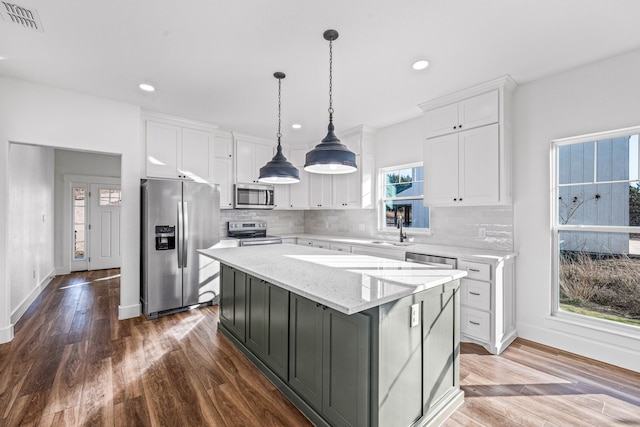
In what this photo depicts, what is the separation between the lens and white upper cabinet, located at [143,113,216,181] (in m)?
3.92

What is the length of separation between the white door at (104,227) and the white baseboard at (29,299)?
861 mm

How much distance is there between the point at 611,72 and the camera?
2.56 m

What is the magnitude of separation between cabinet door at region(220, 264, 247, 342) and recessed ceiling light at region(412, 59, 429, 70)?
8.02 feet

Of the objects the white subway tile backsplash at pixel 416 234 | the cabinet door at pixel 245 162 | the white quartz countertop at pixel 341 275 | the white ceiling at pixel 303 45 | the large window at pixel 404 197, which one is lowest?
the white quartz countertop at pixel 341 275

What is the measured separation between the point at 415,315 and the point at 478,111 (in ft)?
7.88

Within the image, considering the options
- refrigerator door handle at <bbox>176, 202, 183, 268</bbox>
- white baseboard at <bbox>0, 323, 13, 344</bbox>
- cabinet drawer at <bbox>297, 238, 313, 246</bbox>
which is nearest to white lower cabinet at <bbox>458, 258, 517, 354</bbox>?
cabinet drawer at <bbox>297, 238, 313, 246</bbox>

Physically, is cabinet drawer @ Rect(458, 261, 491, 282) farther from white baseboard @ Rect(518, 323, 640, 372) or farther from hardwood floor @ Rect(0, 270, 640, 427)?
white baseboard @ Rect(518, 323, 640, 372)

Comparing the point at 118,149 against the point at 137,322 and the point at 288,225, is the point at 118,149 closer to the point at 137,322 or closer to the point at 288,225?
the point at 137,322

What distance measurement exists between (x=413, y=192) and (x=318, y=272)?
2.66 metres

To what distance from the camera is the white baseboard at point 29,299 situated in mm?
3476

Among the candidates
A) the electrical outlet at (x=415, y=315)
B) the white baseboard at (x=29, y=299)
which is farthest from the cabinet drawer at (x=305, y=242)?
the white baseboard at (x=29, y=299)

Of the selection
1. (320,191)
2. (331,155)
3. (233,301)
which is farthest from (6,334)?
(320,191)

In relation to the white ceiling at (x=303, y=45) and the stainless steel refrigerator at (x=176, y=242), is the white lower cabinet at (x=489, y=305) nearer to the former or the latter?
the white ceiling at (x=303, y=45)

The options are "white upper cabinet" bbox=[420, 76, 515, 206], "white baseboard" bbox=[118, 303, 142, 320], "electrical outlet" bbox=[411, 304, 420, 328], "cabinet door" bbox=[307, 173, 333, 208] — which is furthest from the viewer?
"cabinet door" bbox=[307, 173, 333, 208]
